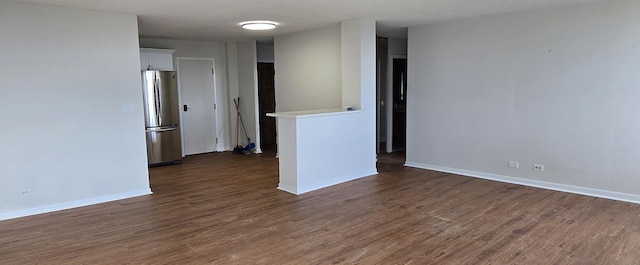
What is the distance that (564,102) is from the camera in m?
4.62

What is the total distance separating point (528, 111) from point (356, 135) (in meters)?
2.20

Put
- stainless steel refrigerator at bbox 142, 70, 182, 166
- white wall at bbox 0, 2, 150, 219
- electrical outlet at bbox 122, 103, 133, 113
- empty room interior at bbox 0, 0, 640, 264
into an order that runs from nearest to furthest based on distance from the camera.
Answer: empty room interior at bbox 0, 0, 640, 264, white wall at bbox 0, 2, 150, 219, electrical outlet at bbox 122, 103, 133, 113, stainless steel refrigerator at bbox 142, 70, 182, 166

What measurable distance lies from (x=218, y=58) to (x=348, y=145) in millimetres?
3886

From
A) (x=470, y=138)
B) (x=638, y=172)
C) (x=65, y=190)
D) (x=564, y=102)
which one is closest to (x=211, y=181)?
(x=65, y=190)

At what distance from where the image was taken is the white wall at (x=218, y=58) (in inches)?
286

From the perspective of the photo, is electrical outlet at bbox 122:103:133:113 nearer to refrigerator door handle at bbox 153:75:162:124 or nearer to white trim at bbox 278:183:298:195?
refrigerator door handle at bbox 153:75:162:124

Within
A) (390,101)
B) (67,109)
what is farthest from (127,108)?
(390,101)

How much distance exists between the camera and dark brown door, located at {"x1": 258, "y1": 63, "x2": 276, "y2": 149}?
8383 mm

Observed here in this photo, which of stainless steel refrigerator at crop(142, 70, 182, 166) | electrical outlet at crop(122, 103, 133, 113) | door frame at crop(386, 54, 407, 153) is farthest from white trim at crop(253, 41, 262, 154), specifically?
electrical outlet at crop(122, 103, 133, 113)

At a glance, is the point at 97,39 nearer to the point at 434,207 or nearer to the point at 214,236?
the point at 214,236

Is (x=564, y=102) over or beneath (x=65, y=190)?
over

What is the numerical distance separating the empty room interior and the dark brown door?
2.08m

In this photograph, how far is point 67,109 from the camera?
4.23m

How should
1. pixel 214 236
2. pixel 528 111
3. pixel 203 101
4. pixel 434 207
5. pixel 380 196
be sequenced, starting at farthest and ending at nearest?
pixel 203 101, pixel 528 111, pixel 380 196, pixel 434 207, pixel 214 236
